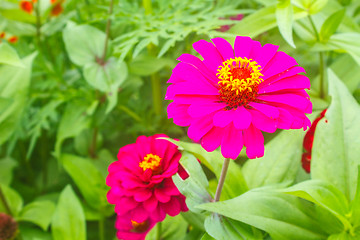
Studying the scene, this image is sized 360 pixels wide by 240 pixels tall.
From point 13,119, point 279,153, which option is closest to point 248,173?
point 279,153

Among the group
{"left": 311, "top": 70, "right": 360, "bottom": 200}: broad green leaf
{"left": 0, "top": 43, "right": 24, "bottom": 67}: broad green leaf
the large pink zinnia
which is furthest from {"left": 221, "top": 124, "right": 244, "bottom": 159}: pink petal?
{"left": 0, "top": 43, "right": 24, "bottom": 67}: broad green leaf

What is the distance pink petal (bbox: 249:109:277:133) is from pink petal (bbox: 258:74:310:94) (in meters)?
0.04

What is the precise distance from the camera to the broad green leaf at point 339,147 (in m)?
0.52

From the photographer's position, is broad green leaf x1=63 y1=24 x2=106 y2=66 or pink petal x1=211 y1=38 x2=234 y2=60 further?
broad green leaf x1=63 y1=24 x2=106 y2=66

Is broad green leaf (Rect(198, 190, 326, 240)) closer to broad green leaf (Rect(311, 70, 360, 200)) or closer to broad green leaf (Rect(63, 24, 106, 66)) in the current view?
broad green leaf (Rect(311, 70, 360, 200))

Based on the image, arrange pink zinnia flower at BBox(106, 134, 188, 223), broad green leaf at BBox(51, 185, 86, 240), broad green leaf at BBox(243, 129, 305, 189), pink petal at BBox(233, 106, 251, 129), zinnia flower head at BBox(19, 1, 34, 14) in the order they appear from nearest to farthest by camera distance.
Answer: pink petal at BBox(233, 106, 251, 129), pink zinnia flower at BBox(106, 134, 188, 223), broad green leaf at BBox(243, 129, 305, 189), broad green leaf at BBox(51, 185, 86, 240), zinnia flower head at BBox(19, 1, 34, 14)

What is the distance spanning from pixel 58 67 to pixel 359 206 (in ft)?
1.99

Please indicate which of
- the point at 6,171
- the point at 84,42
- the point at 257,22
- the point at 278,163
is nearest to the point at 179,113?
the point at 278,163

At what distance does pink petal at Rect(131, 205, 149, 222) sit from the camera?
1.51 ft

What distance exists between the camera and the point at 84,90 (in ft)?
2.64

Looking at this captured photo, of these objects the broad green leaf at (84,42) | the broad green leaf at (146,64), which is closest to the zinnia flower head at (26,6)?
the broad green leaf at (84,42)

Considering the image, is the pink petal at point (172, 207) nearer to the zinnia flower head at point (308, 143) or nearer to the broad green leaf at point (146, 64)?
the zinnia flower head at point (308, 143)

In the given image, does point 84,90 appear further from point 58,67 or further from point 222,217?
point 222,217

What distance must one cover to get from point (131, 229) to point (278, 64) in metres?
0.36
